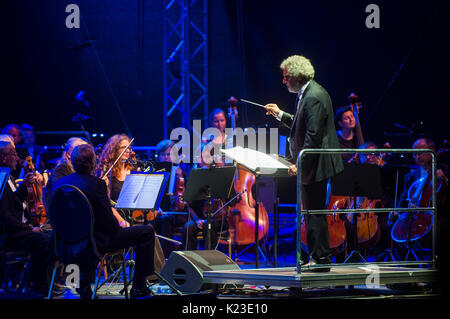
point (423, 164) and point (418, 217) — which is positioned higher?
point (423, 164)

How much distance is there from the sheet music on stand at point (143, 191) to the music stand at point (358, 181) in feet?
5.42

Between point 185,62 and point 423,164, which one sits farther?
point 185,62

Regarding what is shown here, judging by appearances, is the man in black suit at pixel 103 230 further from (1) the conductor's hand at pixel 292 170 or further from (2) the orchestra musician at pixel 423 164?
(2) the orchestra musician at pixel 423 164

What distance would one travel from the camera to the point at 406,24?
7883 mm

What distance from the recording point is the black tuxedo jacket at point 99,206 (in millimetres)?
4293

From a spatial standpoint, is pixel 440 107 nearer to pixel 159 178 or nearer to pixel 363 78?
pixel 363 78

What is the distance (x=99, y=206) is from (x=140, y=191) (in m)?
0.54

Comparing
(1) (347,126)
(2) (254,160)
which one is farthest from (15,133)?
(2) (254,160)

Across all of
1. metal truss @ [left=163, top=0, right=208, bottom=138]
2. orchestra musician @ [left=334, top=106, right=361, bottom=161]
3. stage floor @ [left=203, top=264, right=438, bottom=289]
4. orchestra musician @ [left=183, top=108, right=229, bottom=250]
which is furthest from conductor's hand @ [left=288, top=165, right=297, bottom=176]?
metal truss @ [left=163, top=0, right=208, bottom=138]

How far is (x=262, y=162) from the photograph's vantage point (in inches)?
170

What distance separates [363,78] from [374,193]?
3.09 m

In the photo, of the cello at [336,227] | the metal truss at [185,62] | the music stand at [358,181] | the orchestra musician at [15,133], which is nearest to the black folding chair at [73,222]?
the music stand at [358,181]

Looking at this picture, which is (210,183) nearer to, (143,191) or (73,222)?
(143,191)
